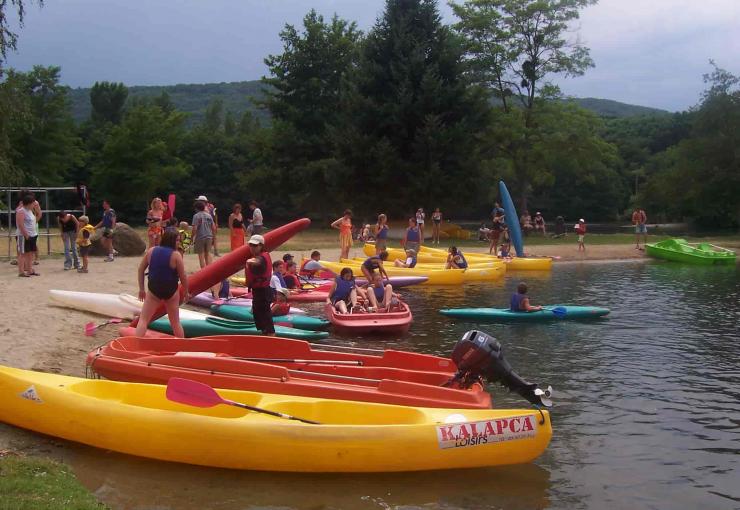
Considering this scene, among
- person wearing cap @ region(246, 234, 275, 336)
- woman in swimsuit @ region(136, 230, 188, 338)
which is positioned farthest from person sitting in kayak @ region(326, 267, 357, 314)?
woman in swimsuit @ region(136, 230, 188, 338)

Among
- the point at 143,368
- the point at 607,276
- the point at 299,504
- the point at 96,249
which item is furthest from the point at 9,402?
the point at 607,276

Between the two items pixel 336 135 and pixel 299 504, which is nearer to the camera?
pixel 299 504

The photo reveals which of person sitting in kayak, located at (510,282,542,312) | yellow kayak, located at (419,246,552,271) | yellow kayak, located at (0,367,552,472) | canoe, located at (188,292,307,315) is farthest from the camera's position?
yellow kayak, located at (419,246,552,271)

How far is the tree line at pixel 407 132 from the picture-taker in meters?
37.2

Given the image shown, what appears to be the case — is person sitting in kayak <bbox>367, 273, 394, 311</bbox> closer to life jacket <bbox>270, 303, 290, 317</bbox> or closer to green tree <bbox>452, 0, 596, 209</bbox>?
life jacket <bbox>270, 303, 290, 317</bbox>

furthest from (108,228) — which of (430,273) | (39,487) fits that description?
(39,487)

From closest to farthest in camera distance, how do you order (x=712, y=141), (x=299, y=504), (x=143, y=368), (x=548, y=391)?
(x=299, y=504)
(x=548, y=391)
(x=143, y=368)
(x=712, y=141)

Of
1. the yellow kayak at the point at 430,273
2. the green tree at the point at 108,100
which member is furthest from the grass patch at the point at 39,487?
the green tree at the point at 108,100

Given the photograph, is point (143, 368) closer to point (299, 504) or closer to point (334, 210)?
point (299, 504)

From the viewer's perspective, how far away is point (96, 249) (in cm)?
2109

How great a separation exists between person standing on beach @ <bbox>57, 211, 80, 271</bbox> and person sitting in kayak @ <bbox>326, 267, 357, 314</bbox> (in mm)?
6911

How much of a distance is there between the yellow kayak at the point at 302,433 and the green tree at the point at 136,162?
44569mm

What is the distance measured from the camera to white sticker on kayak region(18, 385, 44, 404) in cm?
700

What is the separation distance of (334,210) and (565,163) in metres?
14.5
